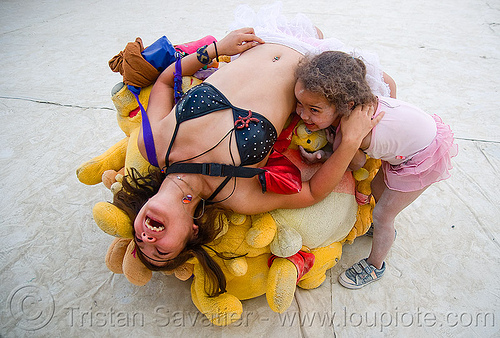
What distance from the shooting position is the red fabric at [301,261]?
192 cm

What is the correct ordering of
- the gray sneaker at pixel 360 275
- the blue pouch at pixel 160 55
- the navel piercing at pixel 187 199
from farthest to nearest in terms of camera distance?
the gray sneaker at pixel 360 275
the blue pouch at pixel 160 55
the navel piercing at pixel 187 199

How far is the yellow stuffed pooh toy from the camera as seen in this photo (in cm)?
183

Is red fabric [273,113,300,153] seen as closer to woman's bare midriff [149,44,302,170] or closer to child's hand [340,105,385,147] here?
woman's bare midriff [149,44,302,170]

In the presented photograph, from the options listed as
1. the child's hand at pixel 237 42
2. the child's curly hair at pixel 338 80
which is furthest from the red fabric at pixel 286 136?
the child's hand at pixel 237 42

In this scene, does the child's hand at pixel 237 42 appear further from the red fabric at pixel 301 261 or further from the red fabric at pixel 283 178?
the red fabric at pixel 301 261

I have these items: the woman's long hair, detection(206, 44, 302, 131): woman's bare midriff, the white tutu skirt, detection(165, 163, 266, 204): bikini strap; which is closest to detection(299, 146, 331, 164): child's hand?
detection(206, 44, 302, 131): woman's bare midriff

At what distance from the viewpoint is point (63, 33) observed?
5.27m

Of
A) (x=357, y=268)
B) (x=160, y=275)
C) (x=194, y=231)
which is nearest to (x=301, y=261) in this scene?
(x=357, y=268)

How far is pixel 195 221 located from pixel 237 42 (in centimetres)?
110

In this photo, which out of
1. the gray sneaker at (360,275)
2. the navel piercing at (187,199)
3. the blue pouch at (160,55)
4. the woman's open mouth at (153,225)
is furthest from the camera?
the gray sneaker at (360,275)

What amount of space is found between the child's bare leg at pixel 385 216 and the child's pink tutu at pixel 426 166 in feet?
0.18

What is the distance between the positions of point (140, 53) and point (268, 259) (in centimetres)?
144

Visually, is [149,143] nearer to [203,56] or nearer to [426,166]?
[203,56]

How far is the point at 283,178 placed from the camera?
1.73 m
